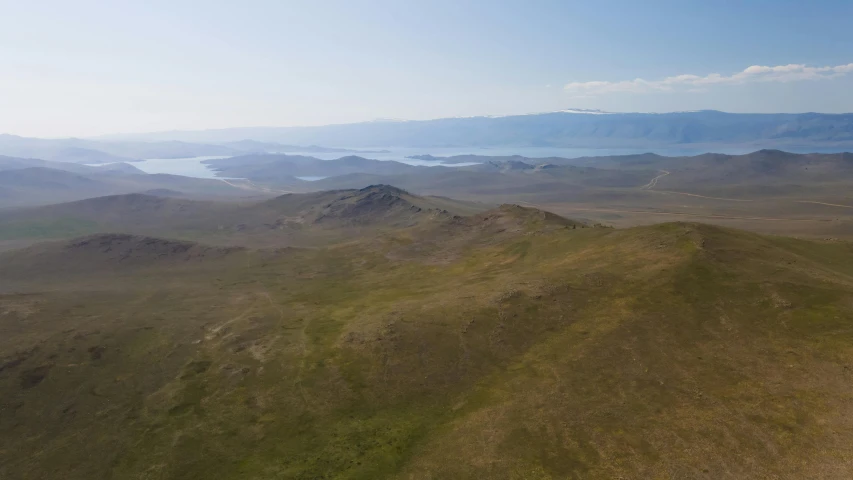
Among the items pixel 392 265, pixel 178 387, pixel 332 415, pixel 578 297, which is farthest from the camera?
pixel 392 265

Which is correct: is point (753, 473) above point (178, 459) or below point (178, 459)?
above

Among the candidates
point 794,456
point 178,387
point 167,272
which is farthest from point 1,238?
point 794,456

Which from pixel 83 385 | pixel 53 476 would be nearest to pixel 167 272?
pixel 83 385

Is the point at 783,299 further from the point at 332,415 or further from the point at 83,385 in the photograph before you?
the point at 83,385

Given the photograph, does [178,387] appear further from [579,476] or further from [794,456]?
[794,456]

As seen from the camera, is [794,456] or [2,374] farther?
[2,374]

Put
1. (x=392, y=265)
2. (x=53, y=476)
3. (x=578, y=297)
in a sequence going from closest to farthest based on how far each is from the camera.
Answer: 1. (x=53, y=476)
2. (x=578, y=297)
3. (x=392, y=265)
